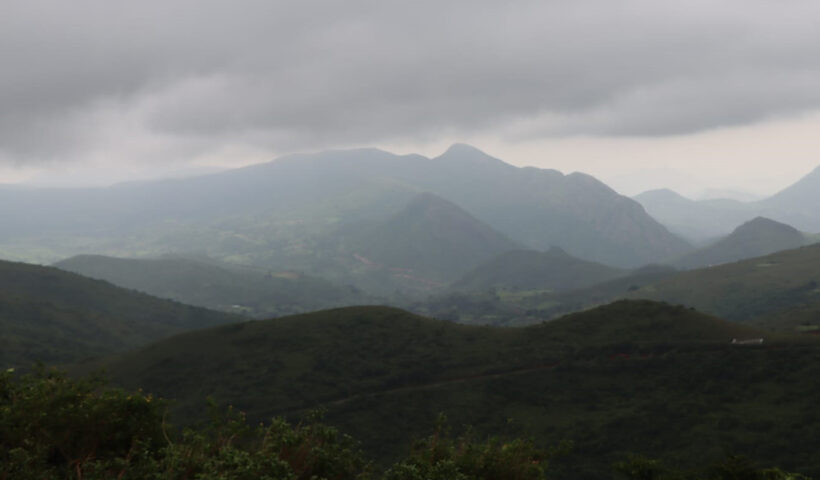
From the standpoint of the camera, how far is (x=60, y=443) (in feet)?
52.7

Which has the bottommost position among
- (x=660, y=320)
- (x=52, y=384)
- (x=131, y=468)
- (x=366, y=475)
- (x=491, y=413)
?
(x=491, y=413)

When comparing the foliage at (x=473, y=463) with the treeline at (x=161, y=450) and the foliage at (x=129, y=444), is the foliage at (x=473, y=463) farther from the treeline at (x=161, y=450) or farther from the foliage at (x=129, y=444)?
the foliage at (x=129, y=444)

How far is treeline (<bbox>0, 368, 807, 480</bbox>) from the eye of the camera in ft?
47.4

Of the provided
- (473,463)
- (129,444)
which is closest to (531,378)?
(473,463)

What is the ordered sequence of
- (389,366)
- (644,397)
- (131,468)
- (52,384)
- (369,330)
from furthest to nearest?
(369,330) < (389,366) < (644,397) < (52,384) < (131,468)

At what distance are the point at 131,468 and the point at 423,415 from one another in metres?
79.3

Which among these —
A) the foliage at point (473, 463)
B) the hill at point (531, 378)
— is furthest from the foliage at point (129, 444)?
the hill at point (531, 378)

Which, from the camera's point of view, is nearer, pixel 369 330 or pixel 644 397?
pixel 644 397

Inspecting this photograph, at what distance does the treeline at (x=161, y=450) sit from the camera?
14453 millimetres

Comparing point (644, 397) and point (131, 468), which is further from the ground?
point (131, 468)

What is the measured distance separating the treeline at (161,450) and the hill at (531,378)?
135ft

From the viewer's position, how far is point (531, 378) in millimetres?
99625

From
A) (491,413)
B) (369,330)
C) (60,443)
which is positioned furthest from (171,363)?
(60,443)

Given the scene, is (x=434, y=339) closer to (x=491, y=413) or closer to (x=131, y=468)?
(x=491, y=413)
